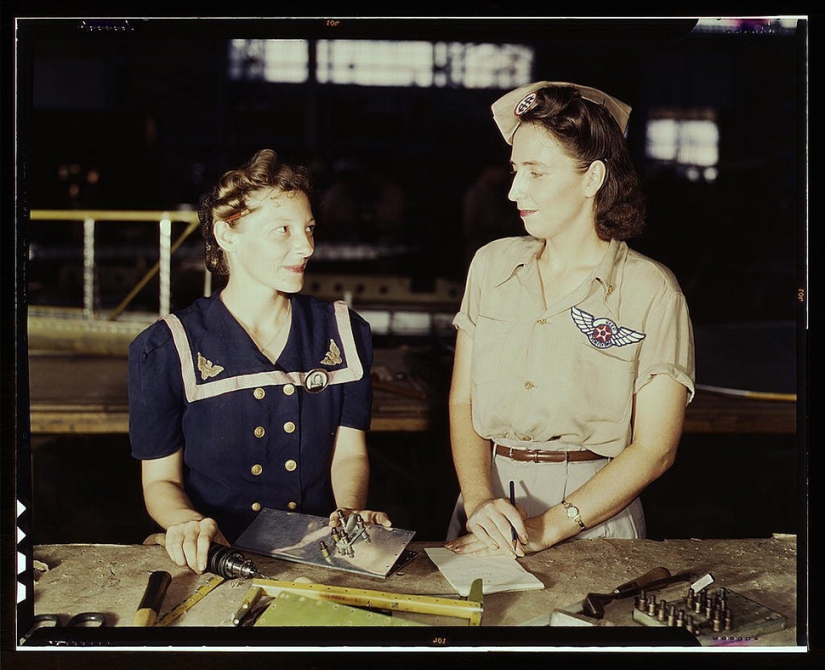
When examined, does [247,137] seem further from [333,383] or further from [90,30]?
[333,383]

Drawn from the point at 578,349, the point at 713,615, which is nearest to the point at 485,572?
the point at 713,615

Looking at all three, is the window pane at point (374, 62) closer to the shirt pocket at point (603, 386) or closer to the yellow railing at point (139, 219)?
the yellow railing at point (139, 219)

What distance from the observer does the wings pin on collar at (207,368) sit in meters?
2.74

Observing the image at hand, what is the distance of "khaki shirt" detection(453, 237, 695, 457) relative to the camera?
9.19 feet

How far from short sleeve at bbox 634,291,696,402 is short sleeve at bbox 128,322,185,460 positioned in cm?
134

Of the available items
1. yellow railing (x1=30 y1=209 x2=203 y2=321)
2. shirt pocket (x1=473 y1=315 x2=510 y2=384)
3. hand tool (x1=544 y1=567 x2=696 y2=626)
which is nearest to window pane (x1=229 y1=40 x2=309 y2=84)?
yellow railing (x1=30 y1=209 x2=203 y2=321)

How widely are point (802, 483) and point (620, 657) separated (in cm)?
78

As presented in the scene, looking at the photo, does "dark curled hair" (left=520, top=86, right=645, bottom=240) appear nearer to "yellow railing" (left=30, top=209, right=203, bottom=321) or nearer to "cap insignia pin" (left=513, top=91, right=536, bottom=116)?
"cap insignia pin" (left=513, top=91, right=536, bottom=116)

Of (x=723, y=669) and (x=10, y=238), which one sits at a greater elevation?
(x=10, y=238)

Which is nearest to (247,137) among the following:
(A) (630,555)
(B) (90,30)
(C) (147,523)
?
(B) (90,30)

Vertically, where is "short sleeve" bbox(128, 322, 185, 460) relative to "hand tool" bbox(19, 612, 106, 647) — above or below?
above

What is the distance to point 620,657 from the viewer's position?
290 centimetres

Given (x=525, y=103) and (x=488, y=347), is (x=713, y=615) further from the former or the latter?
(x=525, y=103)

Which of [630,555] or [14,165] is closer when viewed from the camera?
Answer: [630,555]
